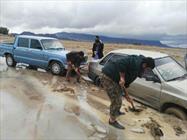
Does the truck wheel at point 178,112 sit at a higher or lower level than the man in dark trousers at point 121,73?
lower

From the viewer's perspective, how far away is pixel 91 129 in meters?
6.95

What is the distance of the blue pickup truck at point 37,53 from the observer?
13805mm

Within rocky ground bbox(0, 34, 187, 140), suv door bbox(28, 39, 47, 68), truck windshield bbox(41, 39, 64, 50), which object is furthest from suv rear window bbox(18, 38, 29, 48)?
rocky ground bbox(0, 34, 187, 140)

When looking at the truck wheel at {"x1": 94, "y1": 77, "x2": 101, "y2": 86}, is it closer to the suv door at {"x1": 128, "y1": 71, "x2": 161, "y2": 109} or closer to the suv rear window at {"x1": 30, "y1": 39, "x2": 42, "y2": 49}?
the suv door at {"x1": 128, "y1": 71, "x2": 161, "y2": 109}

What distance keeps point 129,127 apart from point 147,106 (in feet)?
6.40

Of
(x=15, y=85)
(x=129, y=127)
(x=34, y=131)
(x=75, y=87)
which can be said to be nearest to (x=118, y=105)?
(x=129, y=127)

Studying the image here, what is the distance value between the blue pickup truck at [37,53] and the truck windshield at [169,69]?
5042 millimetres

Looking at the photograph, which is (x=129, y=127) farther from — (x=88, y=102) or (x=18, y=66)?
(x=18, y=66)

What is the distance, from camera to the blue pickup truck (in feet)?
45.3

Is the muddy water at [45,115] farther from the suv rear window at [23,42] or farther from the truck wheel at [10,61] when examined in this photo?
the truck wheel at [10,61]

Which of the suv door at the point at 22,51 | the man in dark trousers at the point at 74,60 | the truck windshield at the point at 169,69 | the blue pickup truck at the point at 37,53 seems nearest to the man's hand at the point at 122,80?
the truck windshield at the point at 169,69

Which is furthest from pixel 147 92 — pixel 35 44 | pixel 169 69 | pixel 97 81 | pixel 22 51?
pixel 22 51

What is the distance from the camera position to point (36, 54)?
14570 millimetres

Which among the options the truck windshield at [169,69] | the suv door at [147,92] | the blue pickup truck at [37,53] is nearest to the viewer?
the suv door at [147,92]
